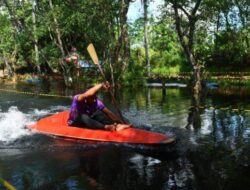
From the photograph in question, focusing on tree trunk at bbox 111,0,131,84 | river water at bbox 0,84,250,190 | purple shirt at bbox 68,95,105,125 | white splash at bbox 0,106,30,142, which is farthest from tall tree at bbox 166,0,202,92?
purple shirt at bbox 68,95,105,125

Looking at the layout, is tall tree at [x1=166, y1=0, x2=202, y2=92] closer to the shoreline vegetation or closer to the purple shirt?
the shoreline vegetation

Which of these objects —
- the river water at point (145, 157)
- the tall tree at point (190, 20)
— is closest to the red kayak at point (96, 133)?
the river water at point (145, 157)

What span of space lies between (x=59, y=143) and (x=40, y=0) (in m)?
20.0

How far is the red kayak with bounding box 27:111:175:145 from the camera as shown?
33.4 feet

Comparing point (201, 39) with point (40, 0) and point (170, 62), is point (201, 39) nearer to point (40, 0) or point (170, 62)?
point (170, 62)

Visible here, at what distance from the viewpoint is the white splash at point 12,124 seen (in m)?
12.9

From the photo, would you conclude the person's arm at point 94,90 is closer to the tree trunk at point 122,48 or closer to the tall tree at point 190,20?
the tall tree at point 190,20

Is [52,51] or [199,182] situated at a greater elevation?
[52,51]

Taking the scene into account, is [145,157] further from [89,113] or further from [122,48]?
[122,48]

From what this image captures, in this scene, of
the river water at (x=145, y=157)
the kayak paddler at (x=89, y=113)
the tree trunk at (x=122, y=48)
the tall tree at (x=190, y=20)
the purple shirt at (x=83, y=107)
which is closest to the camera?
the river water at (x=145, y=157)

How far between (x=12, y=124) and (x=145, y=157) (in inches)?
253

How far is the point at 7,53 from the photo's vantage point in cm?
4038

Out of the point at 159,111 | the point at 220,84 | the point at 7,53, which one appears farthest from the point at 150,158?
the point at 7,53

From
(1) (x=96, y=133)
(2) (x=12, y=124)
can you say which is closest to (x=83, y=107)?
(1) (x=96, y=133)
